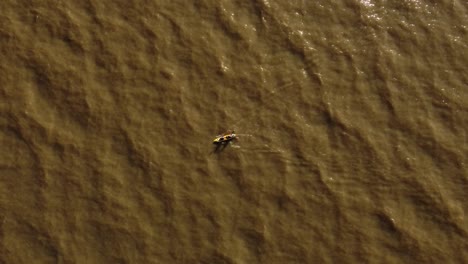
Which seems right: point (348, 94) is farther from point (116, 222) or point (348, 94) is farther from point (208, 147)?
point (116, 222)

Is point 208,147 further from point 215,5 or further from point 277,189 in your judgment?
point 215,5

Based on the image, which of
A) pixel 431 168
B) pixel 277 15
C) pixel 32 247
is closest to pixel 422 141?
pixel 431 168

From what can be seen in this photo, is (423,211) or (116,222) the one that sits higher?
(423,211)

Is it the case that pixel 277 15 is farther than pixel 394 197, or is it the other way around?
pixel 277 15

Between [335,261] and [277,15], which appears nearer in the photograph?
[335,261]

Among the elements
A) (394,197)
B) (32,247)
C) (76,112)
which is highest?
(394,197)

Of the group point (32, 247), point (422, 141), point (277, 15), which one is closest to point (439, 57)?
point (422, 141)
